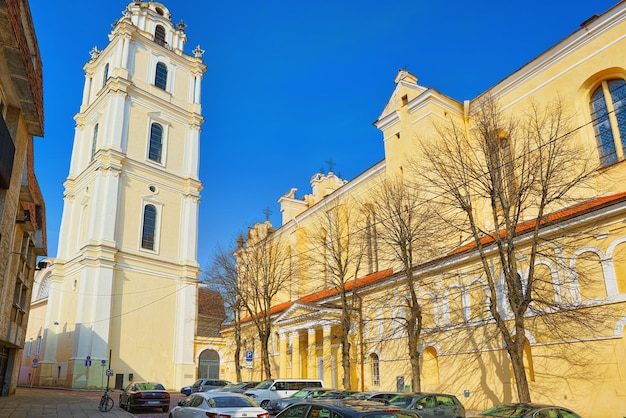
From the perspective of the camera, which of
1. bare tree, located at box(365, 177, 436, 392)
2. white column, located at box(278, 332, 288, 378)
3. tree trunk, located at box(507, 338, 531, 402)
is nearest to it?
tree trunk, located at box(507, 338, 531, 402)

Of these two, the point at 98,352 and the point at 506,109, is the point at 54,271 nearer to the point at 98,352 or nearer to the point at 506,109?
the point at 98,352

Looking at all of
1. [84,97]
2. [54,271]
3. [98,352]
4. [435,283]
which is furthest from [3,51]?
[84,97]

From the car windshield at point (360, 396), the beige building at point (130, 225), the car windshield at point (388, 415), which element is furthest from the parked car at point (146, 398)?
the car windshield at point (388, 415)

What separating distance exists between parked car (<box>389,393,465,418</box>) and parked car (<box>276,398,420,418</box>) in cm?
805

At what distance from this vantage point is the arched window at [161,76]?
47.1 metres

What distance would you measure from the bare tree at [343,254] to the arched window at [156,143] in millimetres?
16134

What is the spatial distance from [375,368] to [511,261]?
44.4ft

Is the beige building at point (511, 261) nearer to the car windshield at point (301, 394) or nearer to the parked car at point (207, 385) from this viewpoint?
the car windshield at point (301, 394)

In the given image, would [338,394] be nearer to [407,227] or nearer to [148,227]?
Answer: [407,227]

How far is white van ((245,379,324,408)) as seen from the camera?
23.5m

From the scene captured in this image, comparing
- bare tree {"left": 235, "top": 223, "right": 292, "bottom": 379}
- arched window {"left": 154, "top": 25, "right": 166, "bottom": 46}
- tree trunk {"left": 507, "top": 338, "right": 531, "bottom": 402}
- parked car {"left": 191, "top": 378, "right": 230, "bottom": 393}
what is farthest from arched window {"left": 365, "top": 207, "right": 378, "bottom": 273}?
arched window {"left": 154, "top": 25, "right": 166, "bottom": 46}

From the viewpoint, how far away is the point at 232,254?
40031 millimetres


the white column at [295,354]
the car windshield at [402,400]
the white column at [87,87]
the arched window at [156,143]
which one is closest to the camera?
the car windshield at [402,400]

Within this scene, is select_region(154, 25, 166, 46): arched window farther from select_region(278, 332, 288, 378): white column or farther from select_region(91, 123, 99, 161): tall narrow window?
select_region(278, 332, 288, 378): white column
